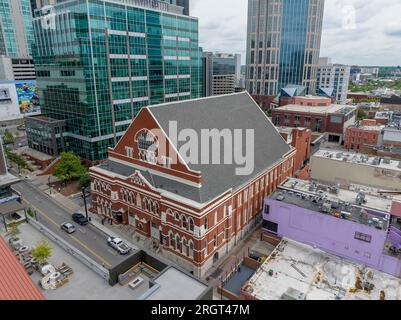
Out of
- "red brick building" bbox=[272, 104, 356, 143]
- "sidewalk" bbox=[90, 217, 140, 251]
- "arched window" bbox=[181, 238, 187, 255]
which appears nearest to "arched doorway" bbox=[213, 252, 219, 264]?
"arched window" bbox=[181, 238, 187, 255]

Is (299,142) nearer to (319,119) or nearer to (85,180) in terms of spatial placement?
(319,119)

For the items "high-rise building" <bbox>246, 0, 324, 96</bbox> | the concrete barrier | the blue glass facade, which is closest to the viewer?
the concrete barrier

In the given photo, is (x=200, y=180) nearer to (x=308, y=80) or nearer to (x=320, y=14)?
(x=308, y=80)

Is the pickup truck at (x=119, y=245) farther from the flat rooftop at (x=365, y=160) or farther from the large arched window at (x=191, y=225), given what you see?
the flat rooftop at (x=365, y=160)

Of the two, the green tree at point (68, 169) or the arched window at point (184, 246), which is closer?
the arched window at point (184, 246)

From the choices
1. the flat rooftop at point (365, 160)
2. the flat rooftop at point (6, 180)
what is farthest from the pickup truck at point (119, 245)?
the flat rooftop at point (365, 160)

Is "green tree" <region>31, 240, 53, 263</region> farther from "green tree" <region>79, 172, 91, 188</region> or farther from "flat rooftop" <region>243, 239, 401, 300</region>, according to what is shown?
"green tree" <region>79, 172, 91, 188</region>
